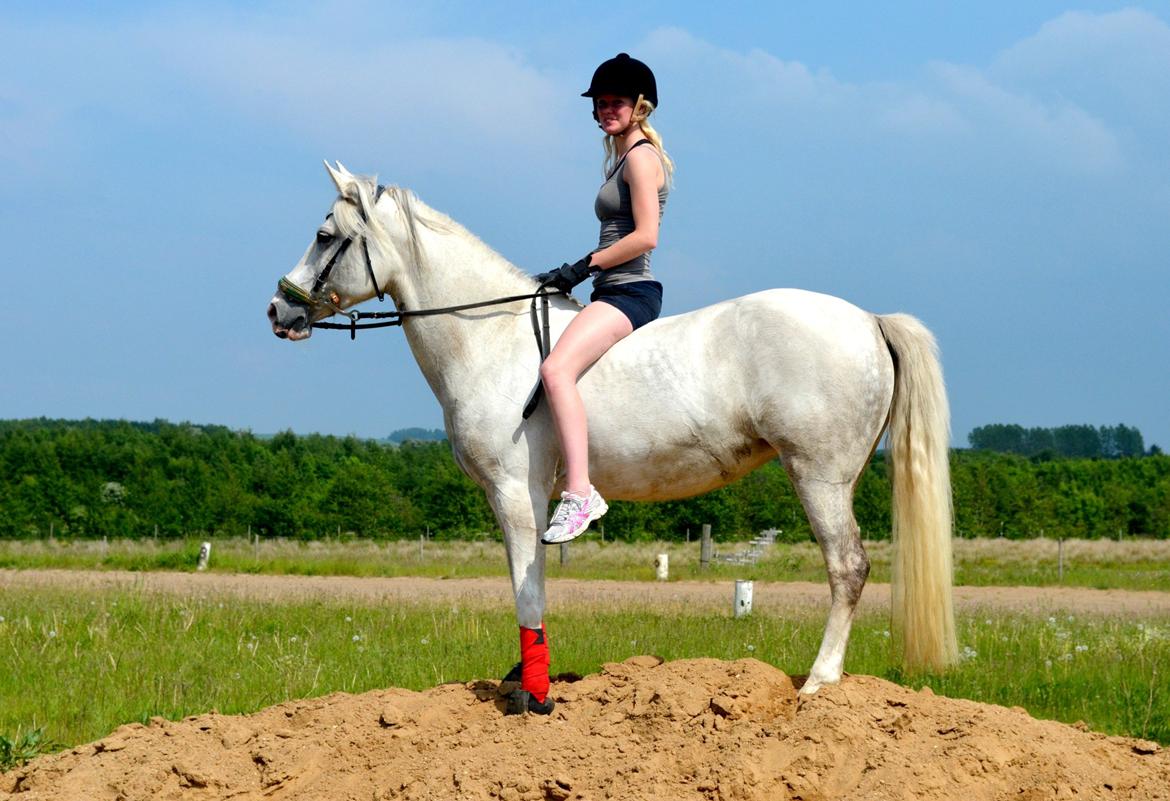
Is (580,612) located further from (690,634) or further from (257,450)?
(257,450)

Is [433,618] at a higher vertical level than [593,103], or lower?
lower

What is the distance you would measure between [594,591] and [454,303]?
13452 millimetres

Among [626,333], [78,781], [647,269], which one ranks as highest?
[647,269]

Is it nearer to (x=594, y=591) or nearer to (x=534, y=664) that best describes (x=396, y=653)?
(x=534, y=664)

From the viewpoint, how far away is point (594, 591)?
18.6m

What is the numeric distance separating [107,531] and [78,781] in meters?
37.3

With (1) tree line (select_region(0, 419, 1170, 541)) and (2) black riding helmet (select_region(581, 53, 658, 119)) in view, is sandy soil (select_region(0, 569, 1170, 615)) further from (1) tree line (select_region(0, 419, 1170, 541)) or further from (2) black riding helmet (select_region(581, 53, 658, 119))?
(1) tree line (select_region(0, 419, 1170, 541))

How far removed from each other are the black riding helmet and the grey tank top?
0.25 m

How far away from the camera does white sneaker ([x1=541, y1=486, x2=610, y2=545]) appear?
4863 mm

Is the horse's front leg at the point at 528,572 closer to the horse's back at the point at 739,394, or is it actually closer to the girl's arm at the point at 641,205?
the horse's back at the point at 739,394

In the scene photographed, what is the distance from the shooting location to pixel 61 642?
9422 mm

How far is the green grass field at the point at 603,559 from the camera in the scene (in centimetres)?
2506

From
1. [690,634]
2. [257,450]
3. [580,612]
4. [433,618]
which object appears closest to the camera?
[690,634]

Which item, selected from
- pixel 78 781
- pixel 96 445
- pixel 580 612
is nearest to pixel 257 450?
pixel 96 445
